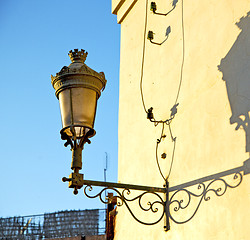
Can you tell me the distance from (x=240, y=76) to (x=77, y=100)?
3.32 ft

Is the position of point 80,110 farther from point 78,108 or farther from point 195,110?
point 195,110

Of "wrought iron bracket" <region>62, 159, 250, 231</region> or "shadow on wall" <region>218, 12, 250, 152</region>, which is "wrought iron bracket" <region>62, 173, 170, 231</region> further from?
"shadow on wall" <region>218, 12, 250, 152</region>

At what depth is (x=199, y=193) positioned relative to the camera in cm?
268

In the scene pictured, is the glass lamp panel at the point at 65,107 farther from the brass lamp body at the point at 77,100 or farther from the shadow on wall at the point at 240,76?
the shadow on wall at the point at 240,76

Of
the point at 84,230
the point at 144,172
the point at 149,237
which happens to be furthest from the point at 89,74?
the point at 84,230

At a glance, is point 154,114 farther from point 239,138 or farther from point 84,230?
point 84,230

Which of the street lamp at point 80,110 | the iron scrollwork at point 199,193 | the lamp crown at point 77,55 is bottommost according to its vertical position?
the iron scrollwork at point 199,193

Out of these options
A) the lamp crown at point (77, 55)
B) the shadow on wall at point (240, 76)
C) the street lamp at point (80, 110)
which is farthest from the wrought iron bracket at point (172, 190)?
the lamp crown at point (77, 55)

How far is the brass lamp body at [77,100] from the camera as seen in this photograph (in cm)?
275

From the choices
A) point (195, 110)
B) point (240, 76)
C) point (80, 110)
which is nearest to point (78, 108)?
point (80, 110)

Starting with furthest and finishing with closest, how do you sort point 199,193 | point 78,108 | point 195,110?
point 195,110 < point 78,108 < point 199,193

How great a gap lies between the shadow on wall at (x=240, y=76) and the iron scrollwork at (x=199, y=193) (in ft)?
0.87

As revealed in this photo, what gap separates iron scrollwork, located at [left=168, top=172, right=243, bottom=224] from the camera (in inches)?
95.9

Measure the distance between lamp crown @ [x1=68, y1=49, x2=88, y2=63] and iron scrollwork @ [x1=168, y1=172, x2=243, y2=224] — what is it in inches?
43.8
